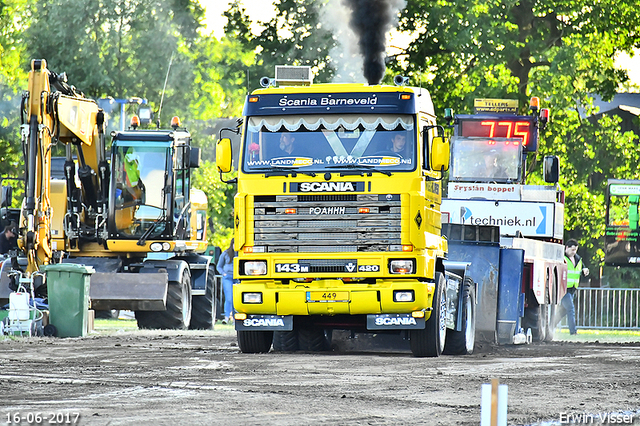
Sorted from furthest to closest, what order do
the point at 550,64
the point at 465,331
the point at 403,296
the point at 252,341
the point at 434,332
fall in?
the point at 550,64 < the point at 465,331 < the point at 252,341 < the point at 434,332 < the point at 403,296

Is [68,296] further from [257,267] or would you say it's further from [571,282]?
[571,282]

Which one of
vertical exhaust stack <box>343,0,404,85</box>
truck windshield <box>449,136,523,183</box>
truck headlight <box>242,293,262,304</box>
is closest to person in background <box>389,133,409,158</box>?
truck headlight <box>242,293,262,304</box>

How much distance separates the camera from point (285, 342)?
1792 cm

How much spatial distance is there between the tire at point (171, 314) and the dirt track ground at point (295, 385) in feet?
20.7

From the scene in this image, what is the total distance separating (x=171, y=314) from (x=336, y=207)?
9.87 metres

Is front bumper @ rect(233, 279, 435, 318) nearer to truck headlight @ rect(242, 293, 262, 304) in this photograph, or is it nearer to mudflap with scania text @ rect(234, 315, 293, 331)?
truck headlight @ rect(242, 293, 262, 304)

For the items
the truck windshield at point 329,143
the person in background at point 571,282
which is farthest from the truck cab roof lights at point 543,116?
the truck windshield at point 329,143

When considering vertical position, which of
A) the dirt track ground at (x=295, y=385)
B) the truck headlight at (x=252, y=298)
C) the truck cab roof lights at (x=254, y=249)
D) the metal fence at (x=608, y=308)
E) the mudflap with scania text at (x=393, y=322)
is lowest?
the metal fence at (x=608, y=308)

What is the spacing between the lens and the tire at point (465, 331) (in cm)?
1744

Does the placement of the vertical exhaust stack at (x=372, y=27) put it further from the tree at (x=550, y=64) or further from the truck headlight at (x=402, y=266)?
the tree at (x=550, y=64)

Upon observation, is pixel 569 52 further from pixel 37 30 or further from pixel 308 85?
pixel 308 85

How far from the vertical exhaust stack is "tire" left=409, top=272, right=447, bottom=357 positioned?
6.01 meters

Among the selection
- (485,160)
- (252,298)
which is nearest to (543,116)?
(485,160)

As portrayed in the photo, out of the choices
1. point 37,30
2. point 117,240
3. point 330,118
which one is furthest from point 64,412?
point 37,30
